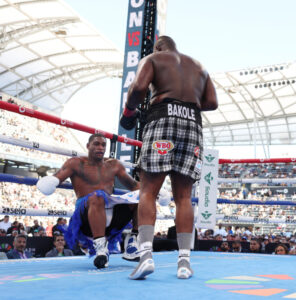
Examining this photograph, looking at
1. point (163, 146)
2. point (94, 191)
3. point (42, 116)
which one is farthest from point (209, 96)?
point (42, 116)

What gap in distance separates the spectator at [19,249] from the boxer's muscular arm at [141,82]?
1400 millimetres

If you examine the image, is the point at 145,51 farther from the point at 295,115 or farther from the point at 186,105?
the point at 295,115

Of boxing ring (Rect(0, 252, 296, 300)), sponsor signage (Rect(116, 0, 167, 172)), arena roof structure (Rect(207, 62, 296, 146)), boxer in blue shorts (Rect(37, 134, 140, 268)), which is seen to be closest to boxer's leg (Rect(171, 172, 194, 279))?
boxing ring (Rect(0, 252, 296, 300))

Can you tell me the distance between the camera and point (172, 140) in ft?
4.90

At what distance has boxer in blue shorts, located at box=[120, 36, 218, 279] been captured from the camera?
4.84 feet

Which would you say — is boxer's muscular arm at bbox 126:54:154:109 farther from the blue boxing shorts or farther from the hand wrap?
the blue boxing shorts

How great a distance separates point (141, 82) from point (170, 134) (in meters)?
0.23

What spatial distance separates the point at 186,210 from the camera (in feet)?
5.08

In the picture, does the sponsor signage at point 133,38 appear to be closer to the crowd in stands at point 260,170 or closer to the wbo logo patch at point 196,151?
the wbo logo patch at point 196,151

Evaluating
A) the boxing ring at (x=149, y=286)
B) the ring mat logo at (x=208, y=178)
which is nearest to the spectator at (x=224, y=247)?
the ring mat logo at (x=208, y=178)

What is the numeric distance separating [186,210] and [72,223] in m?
0.60

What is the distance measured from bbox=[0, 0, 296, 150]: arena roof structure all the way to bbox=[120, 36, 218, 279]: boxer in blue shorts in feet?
38.2

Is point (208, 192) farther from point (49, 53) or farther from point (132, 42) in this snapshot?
point (49, 53)

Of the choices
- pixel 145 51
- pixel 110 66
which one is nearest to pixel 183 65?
pixel 145 51
